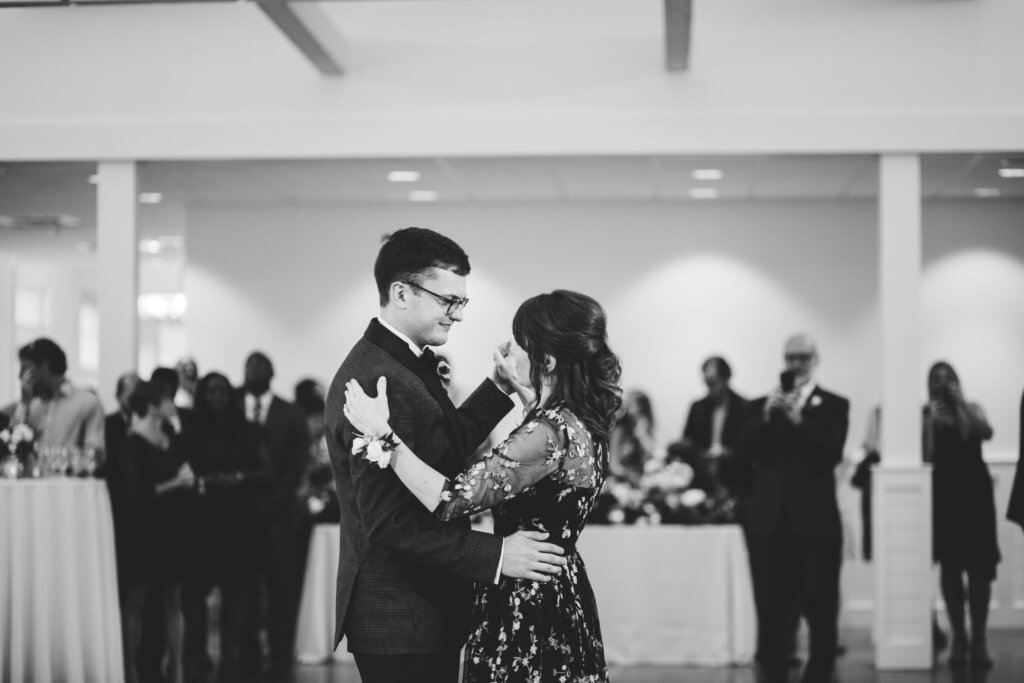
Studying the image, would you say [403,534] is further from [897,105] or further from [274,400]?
[897,105]

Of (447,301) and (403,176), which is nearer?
(447,301)

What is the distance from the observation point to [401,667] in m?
2.64

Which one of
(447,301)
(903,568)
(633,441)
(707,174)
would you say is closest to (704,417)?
(633,441)

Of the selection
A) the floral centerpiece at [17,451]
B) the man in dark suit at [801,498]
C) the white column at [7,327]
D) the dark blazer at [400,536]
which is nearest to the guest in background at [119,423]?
the floral centerpiece at [17,451]

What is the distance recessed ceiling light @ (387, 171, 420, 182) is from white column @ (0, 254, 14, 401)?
301 inches

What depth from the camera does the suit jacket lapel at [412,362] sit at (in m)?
2.71

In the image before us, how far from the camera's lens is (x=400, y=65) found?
295 inches

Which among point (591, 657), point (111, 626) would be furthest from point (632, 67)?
point (591, 657)

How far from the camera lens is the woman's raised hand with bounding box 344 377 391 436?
2.52m

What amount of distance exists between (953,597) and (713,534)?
5.64 feet

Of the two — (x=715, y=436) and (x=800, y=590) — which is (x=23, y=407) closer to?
(x=800, y=590)

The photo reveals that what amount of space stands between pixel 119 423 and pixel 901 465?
4.20 meters

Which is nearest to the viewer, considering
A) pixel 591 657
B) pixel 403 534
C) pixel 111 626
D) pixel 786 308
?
pixel 403 534

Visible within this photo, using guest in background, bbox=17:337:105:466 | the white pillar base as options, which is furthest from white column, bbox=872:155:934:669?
guest in background, bbox=17:337:105:466
